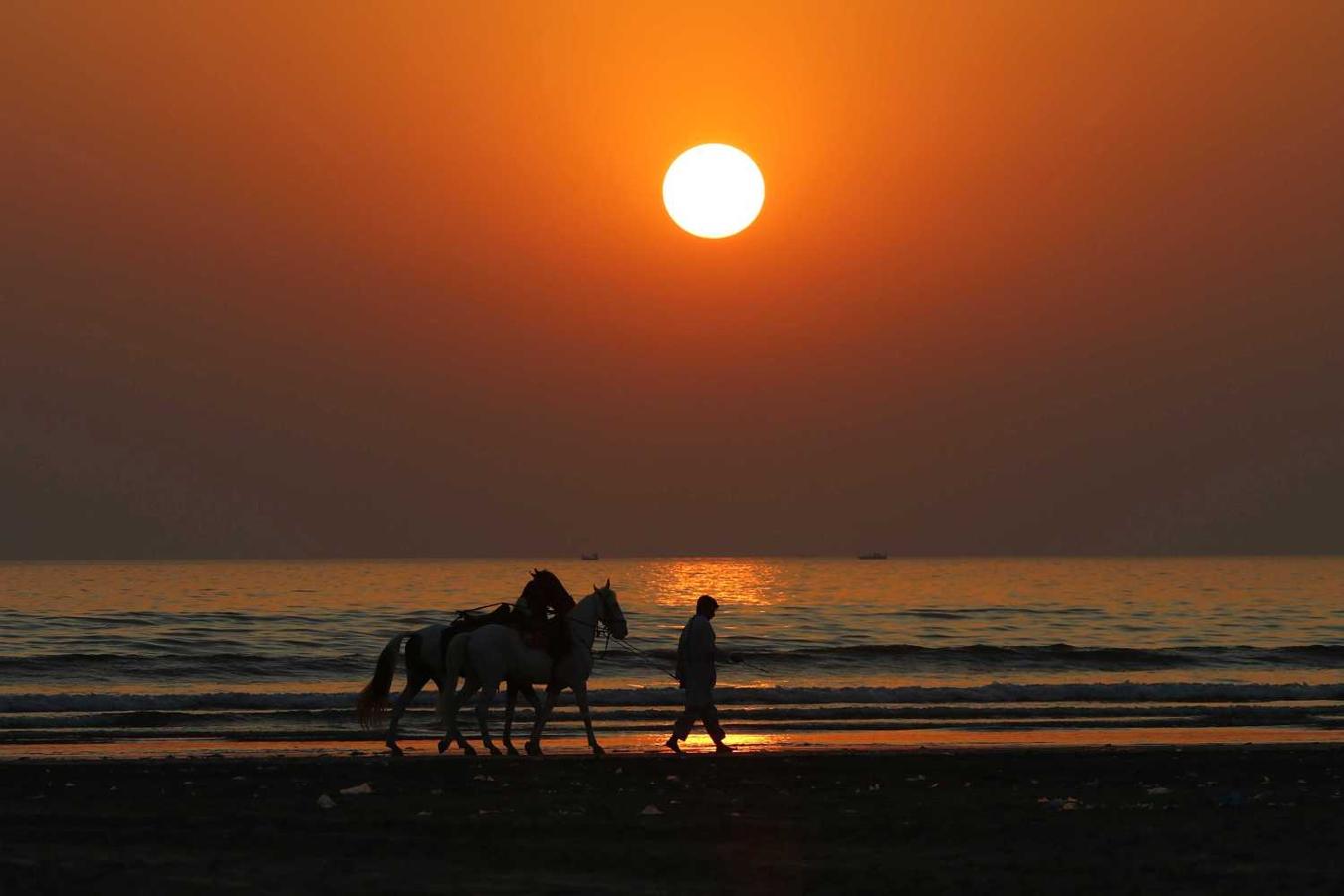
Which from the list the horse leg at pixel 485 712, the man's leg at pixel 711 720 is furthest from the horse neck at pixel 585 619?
the man's leg at pixel 711 720

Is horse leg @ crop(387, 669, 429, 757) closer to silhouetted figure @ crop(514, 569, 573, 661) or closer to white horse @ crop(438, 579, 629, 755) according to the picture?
white horse @ crop(438, 579, 629, 755)

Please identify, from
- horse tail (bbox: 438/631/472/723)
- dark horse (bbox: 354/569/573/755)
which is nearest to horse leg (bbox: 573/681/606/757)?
dark horse (bbox: 354/569/573/755)

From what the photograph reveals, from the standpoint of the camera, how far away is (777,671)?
47.3m

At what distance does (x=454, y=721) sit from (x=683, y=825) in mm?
9255

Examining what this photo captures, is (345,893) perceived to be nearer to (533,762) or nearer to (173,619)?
(533,762)

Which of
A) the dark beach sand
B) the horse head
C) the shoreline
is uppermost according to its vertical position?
the horse head

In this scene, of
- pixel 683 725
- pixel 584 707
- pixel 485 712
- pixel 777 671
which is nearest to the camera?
pixel 584 707

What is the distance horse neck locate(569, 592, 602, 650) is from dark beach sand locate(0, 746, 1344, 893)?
218 cm

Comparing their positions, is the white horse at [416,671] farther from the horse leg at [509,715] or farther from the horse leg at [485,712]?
the horse leg at [485,712]

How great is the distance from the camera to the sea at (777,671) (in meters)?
27.1

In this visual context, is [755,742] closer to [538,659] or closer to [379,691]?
[538,659]

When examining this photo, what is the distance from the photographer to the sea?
27125mm

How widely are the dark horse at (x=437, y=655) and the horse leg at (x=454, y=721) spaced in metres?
0.21

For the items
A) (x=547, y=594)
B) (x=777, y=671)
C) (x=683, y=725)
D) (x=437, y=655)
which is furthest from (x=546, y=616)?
(x=777, y=671)
